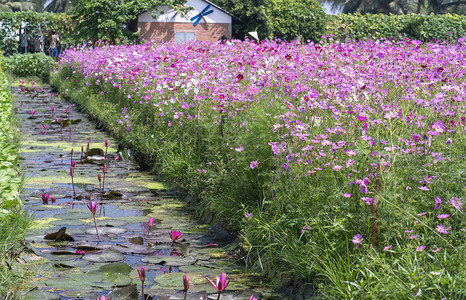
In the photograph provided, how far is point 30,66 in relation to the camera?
83.4 ft

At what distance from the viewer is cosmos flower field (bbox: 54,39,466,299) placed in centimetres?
331

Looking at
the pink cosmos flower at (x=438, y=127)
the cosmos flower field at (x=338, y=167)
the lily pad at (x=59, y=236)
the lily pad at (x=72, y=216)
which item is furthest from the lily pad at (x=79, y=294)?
the pink cosmos flower at (x=438, y=127)

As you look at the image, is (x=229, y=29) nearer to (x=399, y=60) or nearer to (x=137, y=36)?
(x=137, y=36)

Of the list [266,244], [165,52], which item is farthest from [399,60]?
[165,52]

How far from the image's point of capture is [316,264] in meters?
3.67

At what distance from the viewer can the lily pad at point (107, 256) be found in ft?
14.1

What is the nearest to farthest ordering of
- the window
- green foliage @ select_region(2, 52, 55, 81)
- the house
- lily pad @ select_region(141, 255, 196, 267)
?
lily pad @ select_region(141, 255, 196, 267), green foliage @ select_region(2, 52, 55, 81), the house, the window

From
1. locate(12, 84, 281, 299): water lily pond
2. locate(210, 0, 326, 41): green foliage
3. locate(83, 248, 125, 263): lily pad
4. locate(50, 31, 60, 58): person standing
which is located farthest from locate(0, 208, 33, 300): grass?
locate(210, 0, 326, 41): green foliage

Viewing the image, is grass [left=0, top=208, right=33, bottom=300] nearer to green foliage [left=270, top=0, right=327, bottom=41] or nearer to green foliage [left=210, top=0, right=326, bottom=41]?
green foliage [left=210, top=0, right=326, bottom=41]

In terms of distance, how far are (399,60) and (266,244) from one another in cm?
341

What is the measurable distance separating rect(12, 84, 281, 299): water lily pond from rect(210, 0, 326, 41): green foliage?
27.3 meters

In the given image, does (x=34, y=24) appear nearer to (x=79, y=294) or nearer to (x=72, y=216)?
(x=72, y=216)

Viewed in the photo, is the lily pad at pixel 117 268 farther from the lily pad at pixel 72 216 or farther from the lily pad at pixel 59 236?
the lily pad at pixel 72 216

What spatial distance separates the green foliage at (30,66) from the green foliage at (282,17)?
12.8 m
